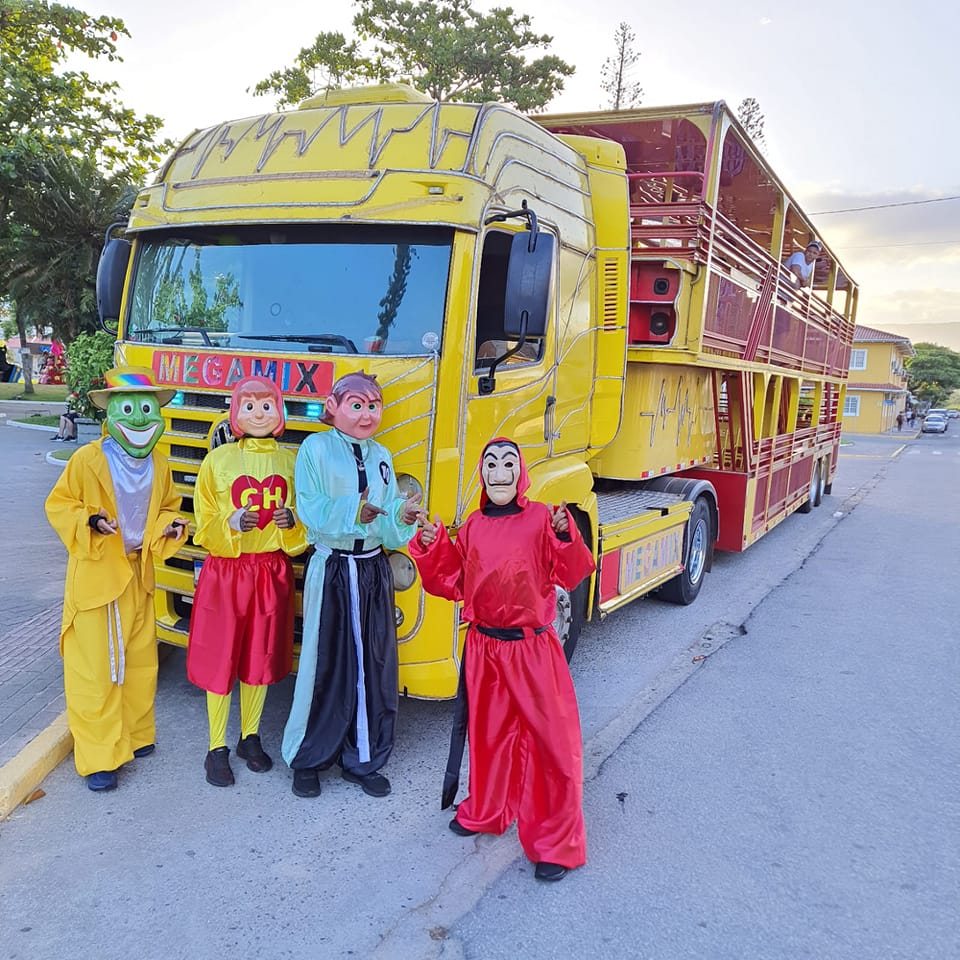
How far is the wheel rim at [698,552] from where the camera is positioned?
23.2ft

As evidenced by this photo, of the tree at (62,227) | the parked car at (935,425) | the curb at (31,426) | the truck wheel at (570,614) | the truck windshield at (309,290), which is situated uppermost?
the tree at (62,227)

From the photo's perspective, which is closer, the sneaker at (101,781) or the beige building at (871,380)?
the sneaker at (101,781)

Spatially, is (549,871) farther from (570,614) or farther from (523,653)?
(570,614)

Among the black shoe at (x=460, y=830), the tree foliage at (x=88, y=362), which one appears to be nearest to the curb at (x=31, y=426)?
the tree foliage at (x=88, y=362)

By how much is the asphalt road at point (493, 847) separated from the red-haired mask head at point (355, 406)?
65.5 inches

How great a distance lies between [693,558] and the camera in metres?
7.14

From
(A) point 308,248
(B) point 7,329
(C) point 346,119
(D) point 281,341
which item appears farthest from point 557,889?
(B) point 7,329

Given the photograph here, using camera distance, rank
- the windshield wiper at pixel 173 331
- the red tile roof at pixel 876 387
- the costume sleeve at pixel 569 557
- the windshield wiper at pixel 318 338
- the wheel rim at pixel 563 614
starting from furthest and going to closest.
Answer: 1. the red tile roof at pixel 876 387
2. the wheel rim at pixel 563 614
3. the windshield wiper at pixel 173 331
4. the windshield wiper at pixel 318 338
5. the costume sleeve at pixel 569 557

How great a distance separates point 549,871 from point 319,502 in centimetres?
170

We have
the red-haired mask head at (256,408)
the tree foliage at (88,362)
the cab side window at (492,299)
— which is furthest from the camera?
the tree foliage at (88,362)

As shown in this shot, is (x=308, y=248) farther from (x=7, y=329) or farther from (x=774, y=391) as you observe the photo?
(x=7, y=329)

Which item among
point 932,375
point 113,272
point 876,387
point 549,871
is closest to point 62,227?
point 113,272

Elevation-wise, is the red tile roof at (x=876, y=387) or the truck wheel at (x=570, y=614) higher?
the red tile roof at (x=876, y=387)

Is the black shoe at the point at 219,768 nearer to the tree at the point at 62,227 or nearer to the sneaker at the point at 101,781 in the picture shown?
the sneaker at the point at 101,781
